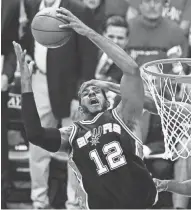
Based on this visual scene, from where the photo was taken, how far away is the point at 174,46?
435 centimetres

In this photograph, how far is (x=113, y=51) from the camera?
133 inches

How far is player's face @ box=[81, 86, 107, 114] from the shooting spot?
3791mm

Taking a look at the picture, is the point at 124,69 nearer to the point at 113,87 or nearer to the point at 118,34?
the point at 113,87

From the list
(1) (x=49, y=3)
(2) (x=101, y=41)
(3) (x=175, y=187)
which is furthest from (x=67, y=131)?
(1) (x=49, y=3)

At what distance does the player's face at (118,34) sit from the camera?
438 centimetres

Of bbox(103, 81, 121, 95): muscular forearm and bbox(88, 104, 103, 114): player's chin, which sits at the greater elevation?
bbox(103, 81, 121, 95): muscular forearm

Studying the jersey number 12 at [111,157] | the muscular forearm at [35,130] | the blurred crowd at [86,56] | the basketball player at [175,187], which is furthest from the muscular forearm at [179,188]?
the muscular forearm at [35,130]

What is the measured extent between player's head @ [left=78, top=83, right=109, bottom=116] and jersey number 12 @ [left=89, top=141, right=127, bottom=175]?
240 mm

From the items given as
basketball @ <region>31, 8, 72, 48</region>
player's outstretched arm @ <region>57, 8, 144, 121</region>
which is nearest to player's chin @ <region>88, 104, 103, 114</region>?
player's outstretched arm @ <region>57, 8, 144, 121</region>

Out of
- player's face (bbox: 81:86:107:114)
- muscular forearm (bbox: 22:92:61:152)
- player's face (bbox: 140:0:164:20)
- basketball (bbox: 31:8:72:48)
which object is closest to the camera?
muscular forearm (bbox: 22:92:61:152)

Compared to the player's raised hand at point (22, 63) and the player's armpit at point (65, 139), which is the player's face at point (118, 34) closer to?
the player's armpit at point (65, 139)

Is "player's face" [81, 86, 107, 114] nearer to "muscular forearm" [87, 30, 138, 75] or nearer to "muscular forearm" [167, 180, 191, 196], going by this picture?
"muscular forearm" [87, 30, 138, 75]

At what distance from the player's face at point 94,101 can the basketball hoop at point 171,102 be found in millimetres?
313

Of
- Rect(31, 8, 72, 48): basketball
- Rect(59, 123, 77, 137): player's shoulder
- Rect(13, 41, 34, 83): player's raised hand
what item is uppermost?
Rect(31, 8, 72, 48): basketball
